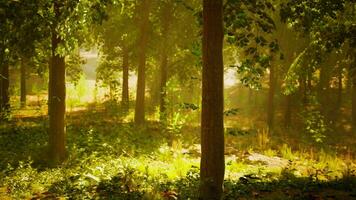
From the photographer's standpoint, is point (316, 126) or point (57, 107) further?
point (316, 126)

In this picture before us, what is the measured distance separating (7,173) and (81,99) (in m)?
21.1

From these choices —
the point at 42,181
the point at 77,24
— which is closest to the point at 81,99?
the point at 42,181

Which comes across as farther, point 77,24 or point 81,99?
point 81,99

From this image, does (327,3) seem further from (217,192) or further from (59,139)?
(59,139)

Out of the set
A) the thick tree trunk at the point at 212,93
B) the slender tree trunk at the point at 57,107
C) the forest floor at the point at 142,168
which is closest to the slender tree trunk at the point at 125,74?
the forest floor at the point at 142,168

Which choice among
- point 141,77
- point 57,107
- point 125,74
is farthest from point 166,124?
point 125,74

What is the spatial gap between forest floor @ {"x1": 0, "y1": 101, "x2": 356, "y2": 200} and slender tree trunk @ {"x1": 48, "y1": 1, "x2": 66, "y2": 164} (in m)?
0.32

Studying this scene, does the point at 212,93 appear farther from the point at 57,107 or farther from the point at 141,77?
the point at 141,77

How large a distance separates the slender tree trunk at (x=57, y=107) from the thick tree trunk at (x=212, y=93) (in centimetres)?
572

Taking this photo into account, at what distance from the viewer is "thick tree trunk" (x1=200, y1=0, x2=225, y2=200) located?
637 centimetres

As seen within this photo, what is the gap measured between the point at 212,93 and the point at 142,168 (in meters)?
4.61

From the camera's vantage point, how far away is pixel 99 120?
18781mm

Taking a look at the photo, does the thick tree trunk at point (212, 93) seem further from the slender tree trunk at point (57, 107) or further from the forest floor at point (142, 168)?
the slender tree trunk at point (57, 107)

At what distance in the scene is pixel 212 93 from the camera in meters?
6.41
